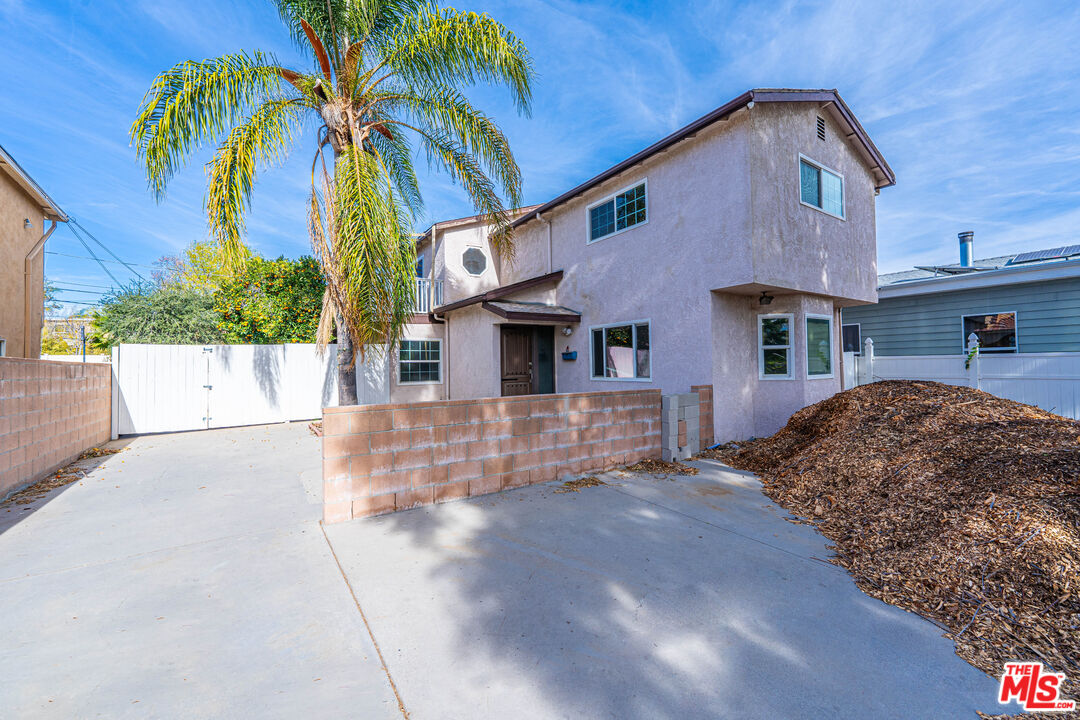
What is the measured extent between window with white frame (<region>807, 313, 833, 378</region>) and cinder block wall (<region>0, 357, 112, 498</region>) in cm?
1170

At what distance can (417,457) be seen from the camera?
4.37 meters

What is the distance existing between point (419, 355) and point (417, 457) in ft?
27.6

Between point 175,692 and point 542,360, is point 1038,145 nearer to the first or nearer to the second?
point 542,360

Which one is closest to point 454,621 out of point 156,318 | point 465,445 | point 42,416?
point 465,445

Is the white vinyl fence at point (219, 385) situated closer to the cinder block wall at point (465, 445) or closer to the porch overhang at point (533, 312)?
the porch overhang at point (533, 312)

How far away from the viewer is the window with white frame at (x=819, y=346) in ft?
26.6

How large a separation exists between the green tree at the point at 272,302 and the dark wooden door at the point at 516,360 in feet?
18.0

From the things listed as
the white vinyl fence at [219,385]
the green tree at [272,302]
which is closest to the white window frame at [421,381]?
the white vinyl fence at [219,385]

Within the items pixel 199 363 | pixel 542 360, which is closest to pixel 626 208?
pixel 542 360

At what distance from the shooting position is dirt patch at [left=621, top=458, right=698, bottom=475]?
19.2 feet

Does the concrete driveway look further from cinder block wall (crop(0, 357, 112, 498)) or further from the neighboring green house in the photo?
the neighboring green house

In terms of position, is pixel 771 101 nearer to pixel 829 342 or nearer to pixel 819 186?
pixel 819 186

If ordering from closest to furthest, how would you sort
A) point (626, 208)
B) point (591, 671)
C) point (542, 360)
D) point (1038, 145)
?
1. point (591, 671)
2. point (626, 208)
3. point (542, 360)
4. point (1038, 145)

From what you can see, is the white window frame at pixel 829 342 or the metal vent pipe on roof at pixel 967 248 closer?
the white window frame at pixel 829 342
